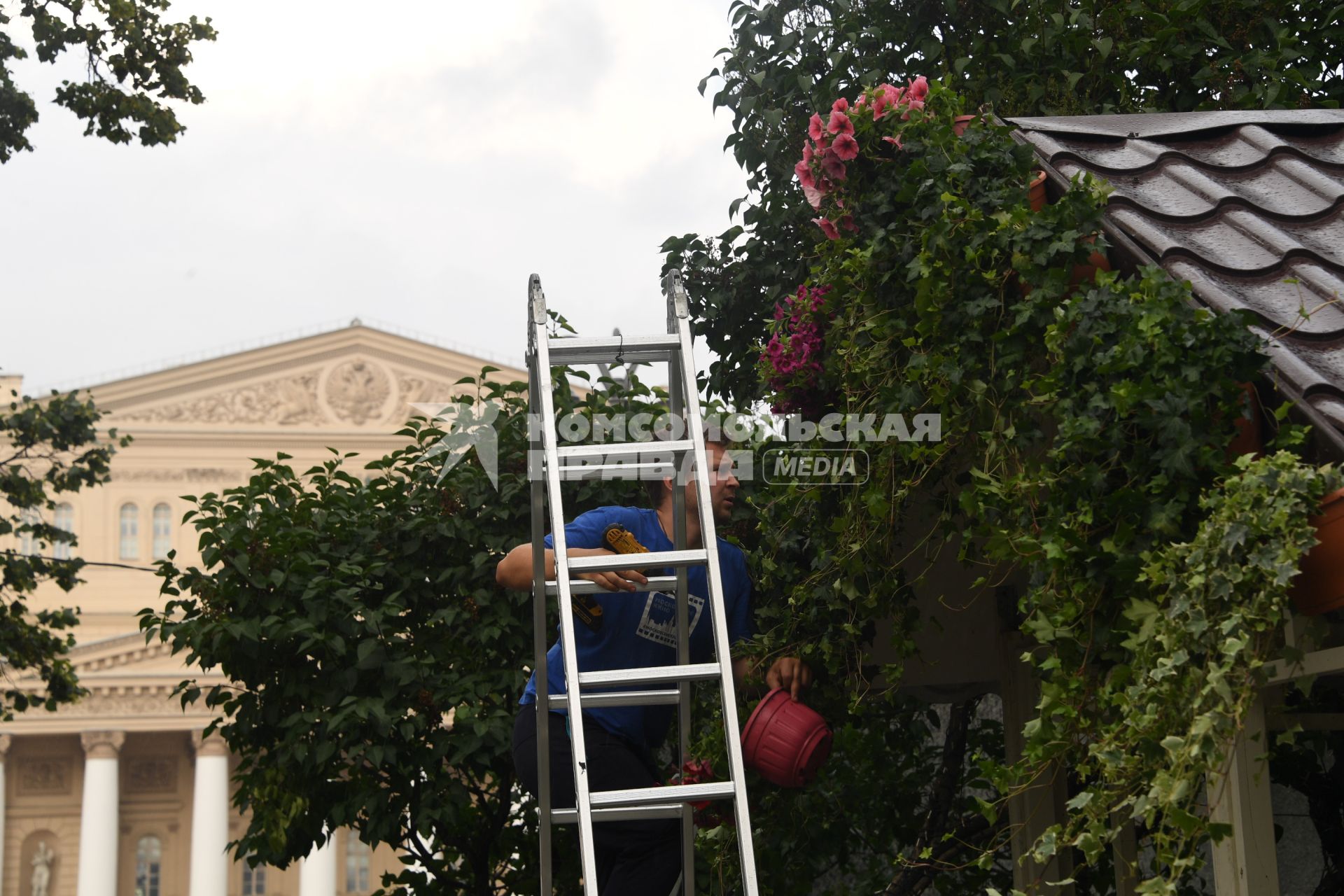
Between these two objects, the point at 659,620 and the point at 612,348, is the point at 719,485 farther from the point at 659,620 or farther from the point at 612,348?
the point at 612,348

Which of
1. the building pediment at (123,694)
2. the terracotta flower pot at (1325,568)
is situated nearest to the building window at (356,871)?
the building pediment at (123,694)

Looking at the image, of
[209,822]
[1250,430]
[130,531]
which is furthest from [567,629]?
[130,531]

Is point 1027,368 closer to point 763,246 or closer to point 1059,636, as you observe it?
point 1059,636

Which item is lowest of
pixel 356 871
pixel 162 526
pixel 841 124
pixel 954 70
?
pixel 356 871

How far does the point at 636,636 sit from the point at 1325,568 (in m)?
2.20

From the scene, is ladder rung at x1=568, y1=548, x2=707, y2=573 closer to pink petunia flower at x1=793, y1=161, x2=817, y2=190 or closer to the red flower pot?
A: the red flower pot

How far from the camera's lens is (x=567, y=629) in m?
3.39

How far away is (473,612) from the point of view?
720 centimetres

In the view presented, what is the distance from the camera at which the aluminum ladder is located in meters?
3.32

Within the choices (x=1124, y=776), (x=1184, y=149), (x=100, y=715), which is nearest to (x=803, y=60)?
(x=1184, y=149)

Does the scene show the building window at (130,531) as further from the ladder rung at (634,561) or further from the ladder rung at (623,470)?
the ladder rung at (634,561)

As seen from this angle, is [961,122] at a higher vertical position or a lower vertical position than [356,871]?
higher

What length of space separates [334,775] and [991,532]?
4.55 meters

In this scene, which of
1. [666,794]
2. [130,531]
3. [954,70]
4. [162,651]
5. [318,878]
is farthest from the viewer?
[130,531]
